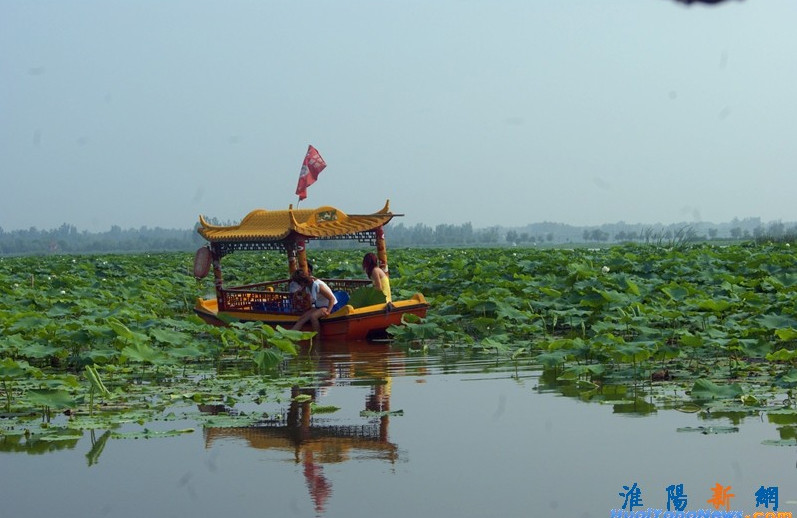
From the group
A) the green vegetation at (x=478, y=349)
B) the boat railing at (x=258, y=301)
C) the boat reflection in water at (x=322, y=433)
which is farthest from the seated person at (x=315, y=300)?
the boat reflection in water at (x=322, y=433)

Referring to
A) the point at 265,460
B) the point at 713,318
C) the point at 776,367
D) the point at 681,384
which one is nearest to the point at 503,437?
the point at 265,460

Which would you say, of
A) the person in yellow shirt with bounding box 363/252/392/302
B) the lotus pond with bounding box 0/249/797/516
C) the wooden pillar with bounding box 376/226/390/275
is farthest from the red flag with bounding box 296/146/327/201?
the lotus pond with bounding box 0/249/797/516

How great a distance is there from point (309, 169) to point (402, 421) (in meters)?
7.35

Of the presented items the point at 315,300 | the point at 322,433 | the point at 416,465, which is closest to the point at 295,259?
the point at 315,300

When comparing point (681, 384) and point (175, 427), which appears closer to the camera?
point (175, 427)

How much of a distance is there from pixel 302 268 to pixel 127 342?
362cm

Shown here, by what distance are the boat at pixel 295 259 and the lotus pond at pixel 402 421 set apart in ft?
1.88

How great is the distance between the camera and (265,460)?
5.73 meters

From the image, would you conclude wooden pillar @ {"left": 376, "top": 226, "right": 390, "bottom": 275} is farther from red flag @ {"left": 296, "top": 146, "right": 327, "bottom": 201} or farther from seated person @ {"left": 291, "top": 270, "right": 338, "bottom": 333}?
seated person @ {"left": 291, "top": 270, "right": 338, "bottom": 333}

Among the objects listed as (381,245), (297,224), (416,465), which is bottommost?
(416,465)

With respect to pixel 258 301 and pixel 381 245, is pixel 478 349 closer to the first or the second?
pixel 381 245

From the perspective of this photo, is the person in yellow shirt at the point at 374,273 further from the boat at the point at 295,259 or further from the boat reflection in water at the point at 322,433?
the boat reflection in water at the point at 322,433

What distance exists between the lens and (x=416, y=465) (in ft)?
18.3

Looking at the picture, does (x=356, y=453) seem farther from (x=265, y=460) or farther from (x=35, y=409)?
(x=35, y=409)
